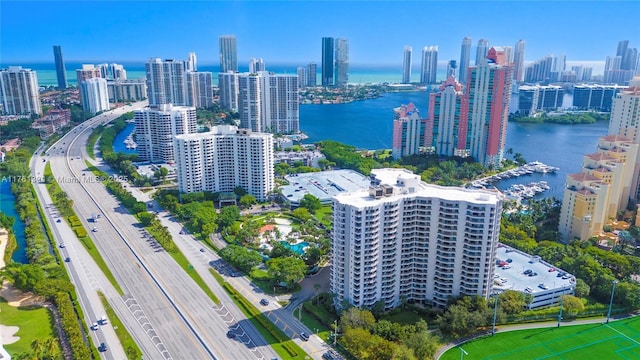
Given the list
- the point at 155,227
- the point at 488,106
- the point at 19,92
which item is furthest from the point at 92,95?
the point at 488,106

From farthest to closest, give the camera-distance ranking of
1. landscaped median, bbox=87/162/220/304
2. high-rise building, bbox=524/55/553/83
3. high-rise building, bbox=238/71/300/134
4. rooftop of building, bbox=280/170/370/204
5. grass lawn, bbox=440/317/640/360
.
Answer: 1. high-rise building, bbox=524/55/553/83
2. high-rise building, bbox=238/71/300/134
3. rooftop of building, bbox=280/170/370/204
4. landscaped median, bbox=87/162/220/304
5. grass lawn, bbox=440/317/640/360

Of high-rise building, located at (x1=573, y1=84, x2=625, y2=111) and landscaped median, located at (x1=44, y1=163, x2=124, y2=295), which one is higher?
high-rise building, located at (x1=573, y1=84, x2=625, y2=111)

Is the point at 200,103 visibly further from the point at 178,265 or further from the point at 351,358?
the point at 351,358

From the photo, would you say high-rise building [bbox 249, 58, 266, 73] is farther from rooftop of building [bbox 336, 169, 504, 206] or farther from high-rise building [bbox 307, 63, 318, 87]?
rooftop of building [bbox 336, 169, 504, 206]

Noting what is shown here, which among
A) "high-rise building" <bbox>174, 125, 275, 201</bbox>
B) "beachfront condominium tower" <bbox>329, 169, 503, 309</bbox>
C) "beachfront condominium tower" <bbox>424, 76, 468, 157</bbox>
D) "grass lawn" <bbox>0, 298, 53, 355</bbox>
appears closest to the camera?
"grass lawn" <bbox>0, 298, 53, 355</bbox>

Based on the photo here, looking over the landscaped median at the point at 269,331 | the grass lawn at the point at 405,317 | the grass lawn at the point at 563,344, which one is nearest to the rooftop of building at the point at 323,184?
the landscaped median at the point at 269,331

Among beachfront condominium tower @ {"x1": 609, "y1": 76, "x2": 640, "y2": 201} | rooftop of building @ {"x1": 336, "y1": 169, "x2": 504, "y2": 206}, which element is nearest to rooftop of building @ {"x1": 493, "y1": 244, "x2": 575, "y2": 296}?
rooftop of building @ {"x1": 336, "y1": 169, "x2": 504, "y2": 206}

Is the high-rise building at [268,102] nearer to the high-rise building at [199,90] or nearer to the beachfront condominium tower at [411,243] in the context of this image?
the high-rise building at [199,90]
